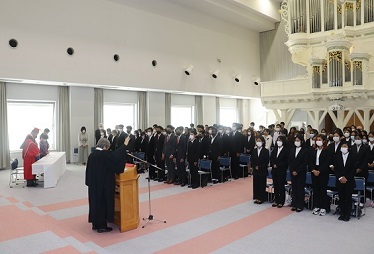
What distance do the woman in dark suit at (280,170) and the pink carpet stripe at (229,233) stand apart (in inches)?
13.4

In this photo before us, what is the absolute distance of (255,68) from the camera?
22.3m

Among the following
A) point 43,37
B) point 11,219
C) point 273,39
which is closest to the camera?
point 11,219

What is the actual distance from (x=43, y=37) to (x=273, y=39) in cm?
1513

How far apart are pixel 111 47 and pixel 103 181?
978 cm

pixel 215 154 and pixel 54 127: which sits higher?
pixel 54 127

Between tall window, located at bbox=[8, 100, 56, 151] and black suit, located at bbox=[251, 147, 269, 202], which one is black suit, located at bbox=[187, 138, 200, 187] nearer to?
black suit, located at bbox=[251, 147, 269, 202]

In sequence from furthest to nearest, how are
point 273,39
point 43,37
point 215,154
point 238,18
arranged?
point 273,39 < point 238,18 < point 43,37 < point 215,154

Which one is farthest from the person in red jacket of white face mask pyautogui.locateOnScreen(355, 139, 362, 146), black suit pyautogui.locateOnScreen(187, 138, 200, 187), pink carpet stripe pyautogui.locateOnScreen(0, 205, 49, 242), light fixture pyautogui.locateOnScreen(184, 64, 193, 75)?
light fixture pyautogui.locateOnScreen(184, 64, 193, 75)

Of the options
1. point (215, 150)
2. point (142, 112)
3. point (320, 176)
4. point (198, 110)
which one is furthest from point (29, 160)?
point (198, 110)

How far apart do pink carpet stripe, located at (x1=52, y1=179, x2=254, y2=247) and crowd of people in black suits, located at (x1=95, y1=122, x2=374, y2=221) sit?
72cm

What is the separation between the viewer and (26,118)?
13.9m

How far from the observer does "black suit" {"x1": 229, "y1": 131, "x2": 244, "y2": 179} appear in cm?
1100

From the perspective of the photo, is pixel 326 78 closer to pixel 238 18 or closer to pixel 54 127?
pixel 238 18

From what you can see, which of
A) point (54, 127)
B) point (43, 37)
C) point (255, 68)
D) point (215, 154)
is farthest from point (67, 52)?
point (255, 68)
